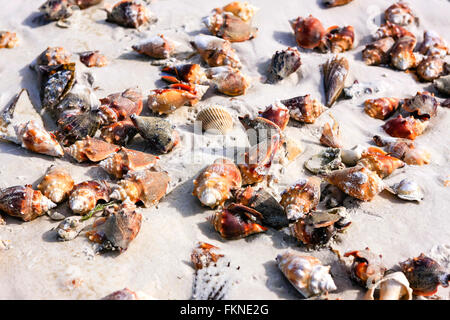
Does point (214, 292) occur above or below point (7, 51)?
below

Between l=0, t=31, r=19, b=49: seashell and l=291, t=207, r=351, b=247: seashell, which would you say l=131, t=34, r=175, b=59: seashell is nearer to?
l=0, t=31, r=19, b=49: seashell

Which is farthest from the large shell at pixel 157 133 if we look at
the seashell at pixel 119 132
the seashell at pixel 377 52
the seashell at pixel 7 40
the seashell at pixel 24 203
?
the seashell at pixel 377 52

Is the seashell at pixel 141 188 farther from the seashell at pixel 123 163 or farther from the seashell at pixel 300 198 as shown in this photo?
the seashell at pixel 300 198

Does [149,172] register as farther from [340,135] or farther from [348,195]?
[340,135]

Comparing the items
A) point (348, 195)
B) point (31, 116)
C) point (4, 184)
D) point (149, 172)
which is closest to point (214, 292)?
point (149, 172)

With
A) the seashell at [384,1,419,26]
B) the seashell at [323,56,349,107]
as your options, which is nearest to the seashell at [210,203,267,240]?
the seashell at [323,56,349,107]

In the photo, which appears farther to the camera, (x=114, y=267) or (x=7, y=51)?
(x=7, y=51)

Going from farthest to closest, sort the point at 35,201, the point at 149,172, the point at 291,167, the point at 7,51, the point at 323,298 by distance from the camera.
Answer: the point at 7,51 < the point at 291,167 < the point at 149,172 < the point at 35,201 < the point at 323,298
